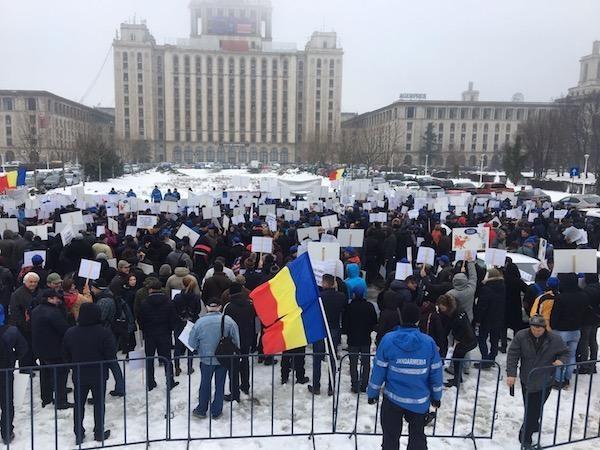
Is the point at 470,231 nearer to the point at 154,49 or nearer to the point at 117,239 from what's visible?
the point at 117,239

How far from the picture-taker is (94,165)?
47.3m

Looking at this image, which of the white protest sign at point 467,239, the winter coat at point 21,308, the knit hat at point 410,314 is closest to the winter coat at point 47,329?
the winter coat at point 21,308

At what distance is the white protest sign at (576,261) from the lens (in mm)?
7535

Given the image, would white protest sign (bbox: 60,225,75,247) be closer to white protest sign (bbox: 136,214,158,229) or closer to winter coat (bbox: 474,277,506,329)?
white protest sign (bbox: 136,214,158,229)

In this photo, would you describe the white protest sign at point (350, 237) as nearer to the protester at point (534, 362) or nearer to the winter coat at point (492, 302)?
the winter coat at point (492, 302)

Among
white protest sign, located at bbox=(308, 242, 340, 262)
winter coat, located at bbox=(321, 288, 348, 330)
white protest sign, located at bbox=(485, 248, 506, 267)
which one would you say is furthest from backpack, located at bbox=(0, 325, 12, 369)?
white protest sign, located at bbox=(485, 248, 506, 267)

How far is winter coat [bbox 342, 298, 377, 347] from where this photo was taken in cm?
684

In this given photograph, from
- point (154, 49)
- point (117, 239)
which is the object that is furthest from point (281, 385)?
point (154, 49)

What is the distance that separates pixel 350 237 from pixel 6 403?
796cm

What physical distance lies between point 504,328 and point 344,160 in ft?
193

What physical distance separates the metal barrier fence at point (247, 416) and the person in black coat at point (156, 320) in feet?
0.83

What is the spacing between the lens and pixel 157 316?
6.66 meters

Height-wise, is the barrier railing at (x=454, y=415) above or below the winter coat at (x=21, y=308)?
below

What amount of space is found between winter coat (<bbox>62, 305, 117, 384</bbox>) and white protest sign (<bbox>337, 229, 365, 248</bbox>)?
6995 mm
